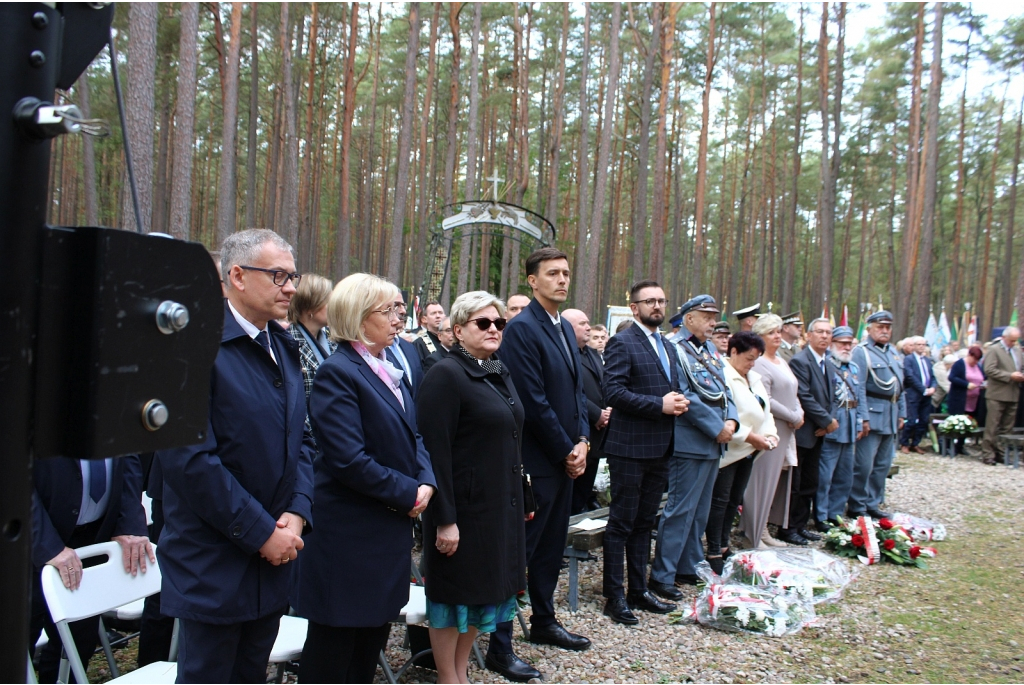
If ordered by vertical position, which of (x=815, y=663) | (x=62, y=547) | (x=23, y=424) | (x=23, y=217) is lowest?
(x=815, y=663)

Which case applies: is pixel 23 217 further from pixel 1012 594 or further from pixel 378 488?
pixel 1012 594

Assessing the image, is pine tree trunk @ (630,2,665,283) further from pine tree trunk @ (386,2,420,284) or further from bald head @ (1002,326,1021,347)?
bald head @ (1002,326,1021,347)

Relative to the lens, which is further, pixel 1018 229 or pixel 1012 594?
pixel 1018 229

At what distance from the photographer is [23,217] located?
94 centimetres

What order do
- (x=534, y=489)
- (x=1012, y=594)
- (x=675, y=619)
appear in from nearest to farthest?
1. (x=534, y=489)
2. (x=675, y=619)
3. (x=1012, y=594)

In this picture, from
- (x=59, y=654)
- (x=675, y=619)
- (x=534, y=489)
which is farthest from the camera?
(x=675, y=619)

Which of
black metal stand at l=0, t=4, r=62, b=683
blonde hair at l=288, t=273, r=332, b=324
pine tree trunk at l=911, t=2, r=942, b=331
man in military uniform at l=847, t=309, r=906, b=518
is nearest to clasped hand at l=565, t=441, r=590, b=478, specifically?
blonde hair at l=288, t=273, r=332, b=324

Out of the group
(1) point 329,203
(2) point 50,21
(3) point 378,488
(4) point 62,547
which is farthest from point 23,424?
(1) point 329,203

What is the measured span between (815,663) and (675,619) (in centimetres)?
88

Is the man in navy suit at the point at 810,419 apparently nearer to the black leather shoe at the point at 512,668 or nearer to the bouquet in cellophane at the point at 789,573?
the bouquet in cellophane at the point at 789,573

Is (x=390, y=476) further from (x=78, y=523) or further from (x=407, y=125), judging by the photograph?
(x=407, y=125)

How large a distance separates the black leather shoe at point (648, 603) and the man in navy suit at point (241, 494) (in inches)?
120

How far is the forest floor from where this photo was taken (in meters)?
3.95

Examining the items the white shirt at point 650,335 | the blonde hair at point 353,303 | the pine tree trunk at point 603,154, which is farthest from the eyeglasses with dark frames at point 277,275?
the pine tree trunk at point 603,154
